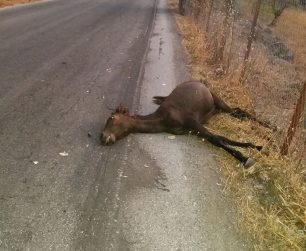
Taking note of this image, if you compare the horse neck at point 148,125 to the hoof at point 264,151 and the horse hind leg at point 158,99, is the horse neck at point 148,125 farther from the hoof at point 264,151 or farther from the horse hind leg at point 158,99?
the hoof at point 264,151

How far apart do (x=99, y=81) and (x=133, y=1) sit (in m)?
22.9

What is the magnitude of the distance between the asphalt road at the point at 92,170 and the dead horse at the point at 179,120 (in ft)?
0.65

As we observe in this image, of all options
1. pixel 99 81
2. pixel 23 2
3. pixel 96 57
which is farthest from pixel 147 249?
pixel 23 2

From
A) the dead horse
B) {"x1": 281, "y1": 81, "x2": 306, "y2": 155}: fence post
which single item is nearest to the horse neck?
the dead horse

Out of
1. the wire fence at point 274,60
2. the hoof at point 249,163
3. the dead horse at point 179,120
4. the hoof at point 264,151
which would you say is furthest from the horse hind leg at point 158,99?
the hoof at point 249,163

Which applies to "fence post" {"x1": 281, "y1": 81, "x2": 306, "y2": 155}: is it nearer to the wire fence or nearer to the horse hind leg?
the wire fence

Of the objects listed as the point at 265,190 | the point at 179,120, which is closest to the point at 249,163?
the point at 265,190

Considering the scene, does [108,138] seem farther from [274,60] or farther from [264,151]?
[274,60]

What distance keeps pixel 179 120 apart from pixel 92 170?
1862 millimetres

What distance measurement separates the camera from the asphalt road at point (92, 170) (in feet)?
14.4

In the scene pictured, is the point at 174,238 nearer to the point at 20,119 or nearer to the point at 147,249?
the point at 147,249

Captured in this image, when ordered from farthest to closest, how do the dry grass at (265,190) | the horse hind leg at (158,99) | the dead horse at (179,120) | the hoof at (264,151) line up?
1. the horse hind leg at (158,99)
2. the dead horse at (179,120)
3. the hoof at (264,151)
4. the dry grass at (265,190)

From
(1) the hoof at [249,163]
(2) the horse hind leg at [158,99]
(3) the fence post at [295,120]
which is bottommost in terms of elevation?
(2) the horse hind leg at [158,99]

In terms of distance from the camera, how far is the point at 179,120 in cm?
693
